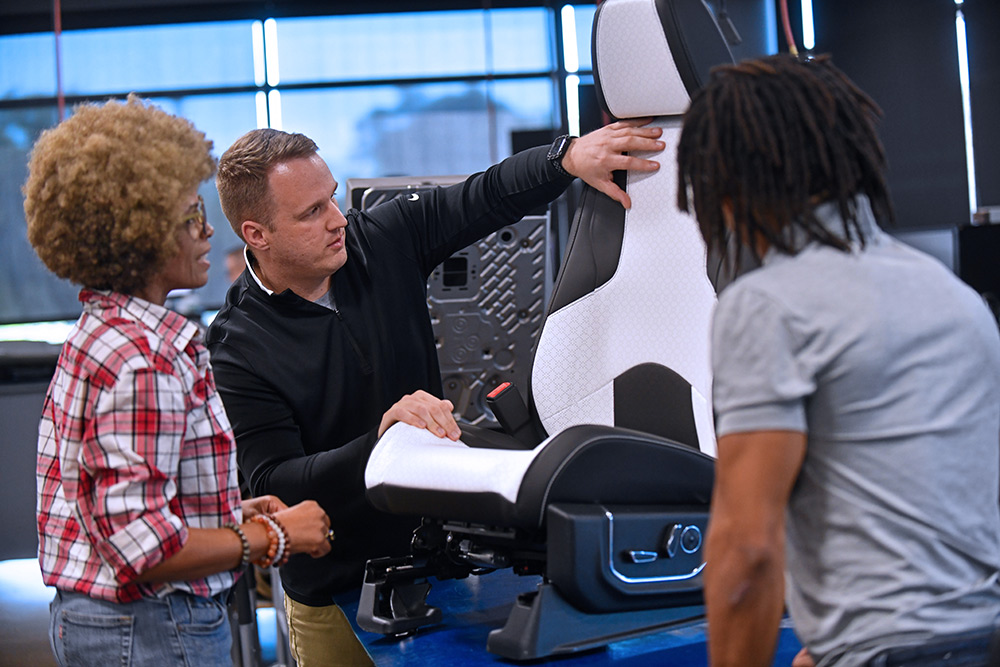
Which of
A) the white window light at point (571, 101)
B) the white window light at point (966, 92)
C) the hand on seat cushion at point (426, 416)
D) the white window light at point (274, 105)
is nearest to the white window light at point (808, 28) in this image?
the white window light at point (966, 92)

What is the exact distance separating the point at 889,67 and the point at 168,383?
208 inches

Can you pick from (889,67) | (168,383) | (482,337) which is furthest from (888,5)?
(168,383)

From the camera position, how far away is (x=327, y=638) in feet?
5.49

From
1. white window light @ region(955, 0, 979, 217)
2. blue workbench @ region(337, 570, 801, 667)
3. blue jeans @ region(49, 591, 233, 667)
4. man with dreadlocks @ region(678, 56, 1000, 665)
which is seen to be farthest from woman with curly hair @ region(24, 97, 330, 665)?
white window light @ region(955, 0, 979, 217)

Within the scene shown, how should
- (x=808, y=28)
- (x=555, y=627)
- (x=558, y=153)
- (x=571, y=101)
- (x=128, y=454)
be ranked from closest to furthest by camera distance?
(x=128, y=454), (x=555, y=627), (x=558, y=153), (x=808, y=28), (x=571, y=101)

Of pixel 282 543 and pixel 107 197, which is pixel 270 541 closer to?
pixel 282 543

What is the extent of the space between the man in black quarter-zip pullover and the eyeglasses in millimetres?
519

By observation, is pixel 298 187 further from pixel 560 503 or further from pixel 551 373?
pixel 560 503

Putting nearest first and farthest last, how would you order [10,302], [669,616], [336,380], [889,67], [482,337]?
1. [669,616]
2. [336,380]
3. [482,337]
4. [889,67]
5. [10,302]

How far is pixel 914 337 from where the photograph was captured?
0.77 meters

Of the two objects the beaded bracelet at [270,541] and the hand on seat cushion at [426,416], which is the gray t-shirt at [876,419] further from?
the hand on seat cushion at [426,416]

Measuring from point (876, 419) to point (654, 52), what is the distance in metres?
1.00

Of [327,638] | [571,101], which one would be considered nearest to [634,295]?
[327,638]

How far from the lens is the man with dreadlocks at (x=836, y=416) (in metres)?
0.76
